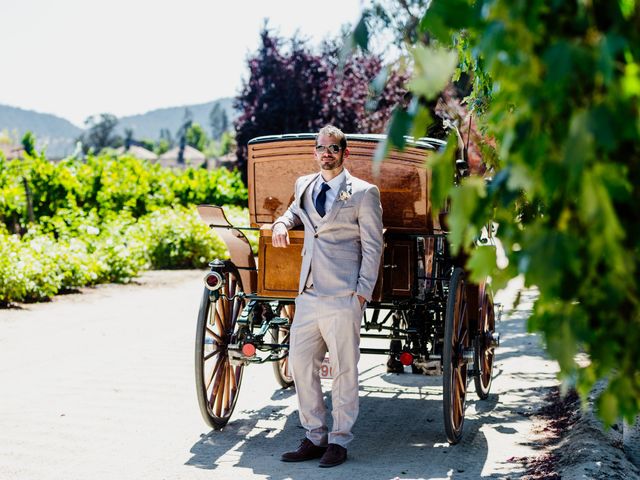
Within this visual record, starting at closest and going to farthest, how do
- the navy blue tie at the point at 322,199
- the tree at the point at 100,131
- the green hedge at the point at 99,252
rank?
the navy blue tie at the point at 322,199
the green hedge at the point at 99,252
the tree at the point at 100,131

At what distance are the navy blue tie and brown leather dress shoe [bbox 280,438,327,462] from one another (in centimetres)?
152

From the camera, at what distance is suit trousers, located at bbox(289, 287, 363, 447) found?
6070 millimetres

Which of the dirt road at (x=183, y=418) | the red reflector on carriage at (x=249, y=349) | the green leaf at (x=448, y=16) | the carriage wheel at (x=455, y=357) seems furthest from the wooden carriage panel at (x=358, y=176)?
the green leaf at (x=448, y=16)

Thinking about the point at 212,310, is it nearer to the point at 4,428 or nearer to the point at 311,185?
the point at 311,185

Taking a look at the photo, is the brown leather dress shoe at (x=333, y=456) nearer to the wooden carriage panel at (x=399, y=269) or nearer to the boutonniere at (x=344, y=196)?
the wooden carriage panel at (x=399, y=269)

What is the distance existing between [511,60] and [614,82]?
0.88 ft

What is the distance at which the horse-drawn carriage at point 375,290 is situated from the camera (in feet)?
21.8

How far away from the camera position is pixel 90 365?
30.2 ft

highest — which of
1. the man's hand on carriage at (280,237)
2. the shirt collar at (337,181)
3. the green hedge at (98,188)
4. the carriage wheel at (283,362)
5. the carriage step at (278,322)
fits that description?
the green hedge at (98,188)

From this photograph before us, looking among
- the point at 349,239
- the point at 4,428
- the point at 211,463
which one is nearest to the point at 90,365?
the point at 4,428

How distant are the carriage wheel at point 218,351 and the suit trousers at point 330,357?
76 centimetres

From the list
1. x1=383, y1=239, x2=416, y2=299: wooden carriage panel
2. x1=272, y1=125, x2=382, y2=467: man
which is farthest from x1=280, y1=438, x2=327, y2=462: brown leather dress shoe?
x1=383, y1=239, x2=416, y2=299: wooden carriage panel

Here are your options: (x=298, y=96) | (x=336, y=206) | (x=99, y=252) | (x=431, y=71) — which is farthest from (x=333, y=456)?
(x=298, y=96)

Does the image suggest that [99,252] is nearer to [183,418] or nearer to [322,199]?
[183,418]
